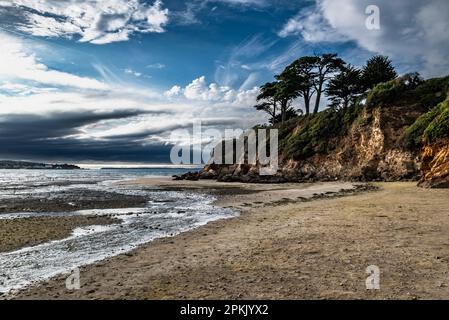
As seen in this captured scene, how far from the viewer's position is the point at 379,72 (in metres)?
49.9

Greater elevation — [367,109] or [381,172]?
[367,109]

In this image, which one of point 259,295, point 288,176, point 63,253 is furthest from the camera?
point 288,176

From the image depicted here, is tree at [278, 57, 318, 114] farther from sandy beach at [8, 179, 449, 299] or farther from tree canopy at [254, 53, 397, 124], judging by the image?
sandy beach at [8, 179, 449, 299]

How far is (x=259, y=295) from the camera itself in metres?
5.93

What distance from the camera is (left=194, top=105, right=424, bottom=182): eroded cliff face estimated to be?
119ft

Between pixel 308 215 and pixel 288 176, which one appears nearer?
pixel 308 215

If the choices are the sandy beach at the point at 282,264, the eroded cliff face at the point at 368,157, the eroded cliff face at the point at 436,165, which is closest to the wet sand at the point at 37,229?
the sandy beach at the point at 282,264

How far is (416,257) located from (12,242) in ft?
38.7

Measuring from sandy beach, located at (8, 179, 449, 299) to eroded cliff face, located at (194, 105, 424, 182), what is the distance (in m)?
25.6

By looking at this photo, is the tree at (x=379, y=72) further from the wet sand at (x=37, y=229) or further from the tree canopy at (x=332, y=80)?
the wet sand at (x=37, y=229)

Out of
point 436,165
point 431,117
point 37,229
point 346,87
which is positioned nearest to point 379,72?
point 346,87

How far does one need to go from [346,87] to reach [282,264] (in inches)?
2001

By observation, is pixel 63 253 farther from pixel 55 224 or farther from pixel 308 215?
pixel 308 215
